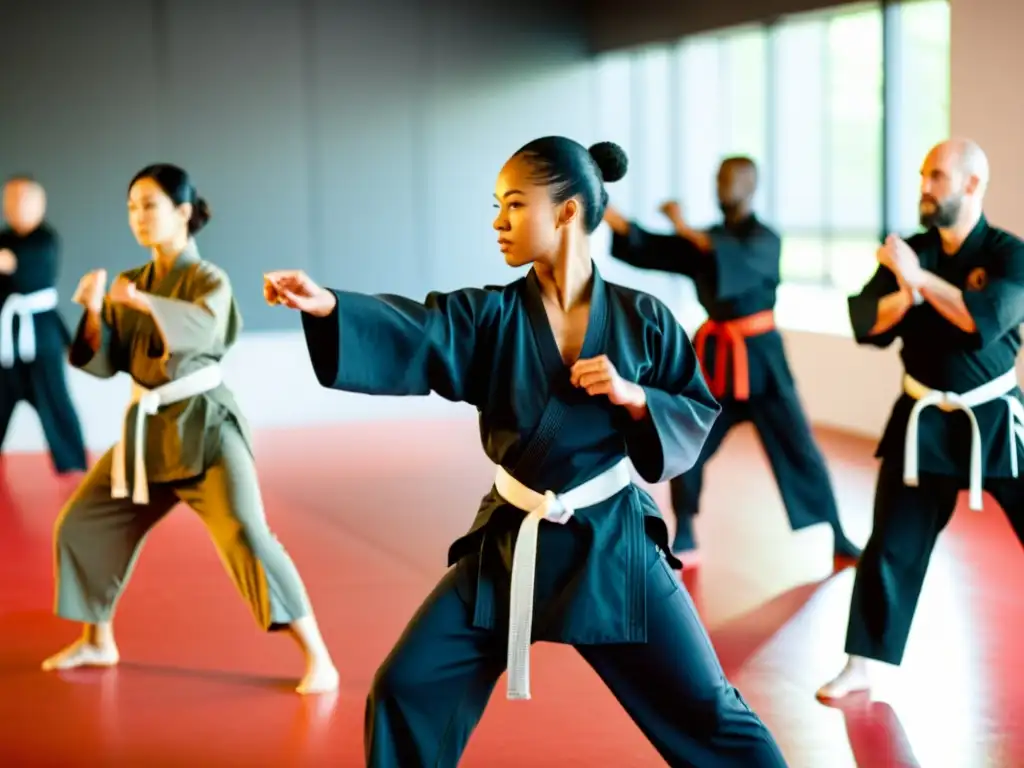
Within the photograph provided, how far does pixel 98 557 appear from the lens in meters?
3.40

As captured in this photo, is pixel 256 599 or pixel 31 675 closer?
pixel 256 599

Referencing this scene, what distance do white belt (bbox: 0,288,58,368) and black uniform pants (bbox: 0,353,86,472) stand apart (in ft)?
0.12

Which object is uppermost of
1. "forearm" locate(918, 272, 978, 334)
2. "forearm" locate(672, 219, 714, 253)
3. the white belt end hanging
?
"forearm" locate(672, 219, 714, 253)

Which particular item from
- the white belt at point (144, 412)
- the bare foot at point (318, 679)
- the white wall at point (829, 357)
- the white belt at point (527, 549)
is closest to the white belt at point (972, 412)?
the white belt at point (527, 549)

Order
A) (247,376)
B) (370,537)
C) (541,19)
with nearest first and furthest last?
(370,537)
(247,376)
(541,19)

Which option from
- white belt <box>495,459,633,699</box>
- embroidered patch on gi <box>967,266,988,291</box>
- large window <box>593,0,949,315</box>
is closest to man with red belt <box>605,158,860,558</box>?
embroidered patch on gi <box>967,266,988,291</box>

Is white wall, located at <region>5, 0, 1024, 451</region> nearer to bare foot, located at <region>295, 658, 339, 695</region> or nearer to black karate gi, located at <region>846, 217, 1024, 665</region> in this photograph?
black karate gi, located at <region>846, 217, 1024, 665</region>

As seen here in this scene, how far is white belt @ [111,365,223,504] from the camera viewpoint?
130 inches

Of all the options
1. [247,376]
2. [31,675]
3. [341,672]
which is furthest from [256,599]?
[247,376]

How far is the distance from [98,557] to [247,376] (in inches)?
177

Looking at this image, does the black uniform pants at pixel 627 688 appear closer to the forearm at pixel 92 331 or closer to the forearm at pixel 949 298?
the forearm at pixel 949 298

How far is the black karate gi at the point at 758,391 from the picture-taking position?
450 centimetres

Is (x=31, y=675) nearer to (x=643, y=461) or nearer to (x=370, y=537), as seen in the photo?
(x=370, y=537)

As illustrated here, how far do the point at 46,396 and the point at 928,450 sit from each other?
13.6ft
